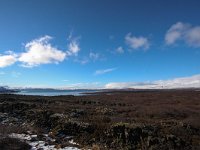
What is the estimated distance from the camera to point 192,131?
21094 millimetres

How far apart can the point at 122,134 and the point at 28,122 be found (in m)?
11.4

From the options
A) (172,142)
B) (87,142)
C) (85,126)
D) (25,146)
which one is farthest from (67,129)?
(172,142)

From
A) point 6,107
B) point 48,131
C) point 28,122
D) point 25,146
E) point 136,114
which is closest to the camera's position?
point 25,146

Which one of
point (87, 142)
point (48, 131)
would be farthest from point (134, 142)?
point (48, 131)

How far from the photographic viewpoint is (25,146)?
16547 millimetres

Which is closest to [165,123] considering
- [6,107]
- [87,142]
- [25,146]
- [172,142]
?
[172,142]

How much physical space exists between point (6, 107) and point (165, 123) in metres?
22.7

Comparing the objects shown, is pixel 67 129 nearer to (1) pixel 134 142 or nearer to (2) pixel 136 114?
(1) pixel 134 142

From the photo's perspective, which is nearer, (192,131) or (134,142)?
(134,142)

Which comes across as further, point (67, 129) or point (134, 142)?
point (67, 129)

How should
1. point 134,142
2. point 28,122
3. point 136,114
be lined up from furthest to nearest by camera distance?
point 136,114
point 28,122
point 134,142

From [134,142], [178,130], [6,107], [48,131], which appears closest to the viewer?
[134,142]

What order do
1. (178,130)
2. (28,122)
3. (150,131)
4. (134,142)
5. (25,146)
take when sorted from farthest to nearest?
(28,122)
(178,130)
(150,131)
(134,142)
(25,146)

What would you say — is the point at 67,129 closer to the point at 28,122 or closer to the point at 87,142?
the point at 87,142
